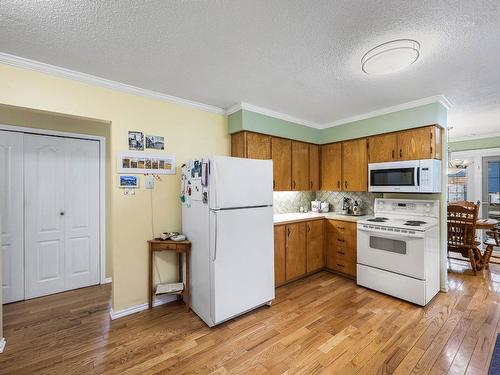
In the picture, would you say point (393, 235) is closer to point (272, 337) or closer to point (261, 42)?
point (272, 337)

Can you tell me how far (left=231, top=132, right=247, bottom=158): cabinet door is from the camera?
321cm

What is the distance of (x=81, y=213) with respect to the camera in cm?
337

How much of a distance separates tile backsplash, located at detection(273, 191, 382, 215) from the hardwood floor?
1489 millimetres

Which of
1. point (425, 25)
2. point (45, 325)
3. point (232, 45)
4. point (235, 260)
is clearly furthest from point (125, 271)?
point (425, 25)

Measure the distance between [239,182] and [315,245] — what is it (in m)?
1.93

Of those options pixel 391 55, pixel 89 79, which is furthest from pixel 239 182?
pixel 89 79

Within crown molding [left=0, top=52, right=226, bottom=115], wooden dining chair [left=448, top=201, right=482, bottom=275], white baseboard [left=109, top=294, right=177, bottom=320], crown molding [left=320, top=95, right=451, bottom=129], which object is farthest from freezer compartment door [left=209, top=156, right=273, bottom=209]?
wooden dining chair [left=448, top=201, right=482, bottom=275]

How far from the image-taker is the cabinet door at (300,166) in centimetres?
388

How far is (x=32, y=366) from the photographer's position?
187 centimetres

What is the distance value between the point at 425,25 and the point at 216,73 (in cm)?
168

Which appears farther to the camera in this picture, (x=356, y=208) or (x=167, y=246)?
(x=356, y=208)

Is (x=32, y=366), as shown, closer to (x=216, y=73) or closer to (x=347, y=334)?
(x=347, y=334)

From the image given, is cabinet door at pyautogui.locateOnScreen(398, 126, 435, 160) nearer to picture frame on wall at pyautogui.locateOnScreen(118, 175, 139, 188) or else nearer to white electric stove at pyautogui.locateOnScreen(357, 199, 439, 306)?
white electric stove at pyautogui.locateOnScreen(357, 199, 439, 306)

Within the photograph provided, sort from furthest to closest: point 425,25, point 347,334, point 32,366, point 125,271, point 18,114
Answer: point 18,114, point 125,271, point 347,334, point 32,366, point 425,25
